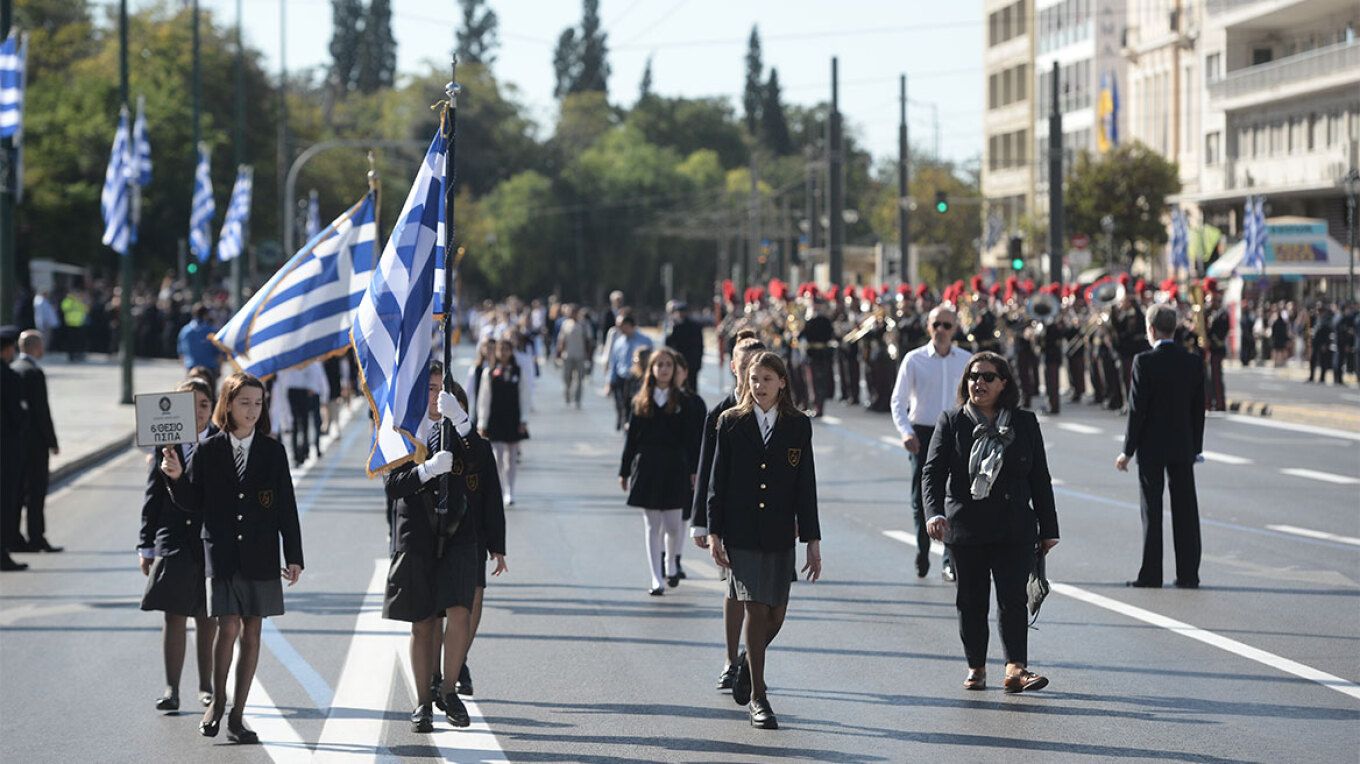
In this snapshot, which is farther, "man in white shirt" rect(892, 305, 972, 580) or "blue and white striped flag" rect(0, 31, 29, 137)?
"blue and white striped flag" rect(0, 31, 29, 137)

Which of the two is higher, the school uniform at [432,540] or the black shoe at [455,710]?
the school uniform at [432,540]

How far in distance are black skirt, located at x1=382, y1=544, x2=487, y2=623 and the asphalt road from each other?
1.95 ft

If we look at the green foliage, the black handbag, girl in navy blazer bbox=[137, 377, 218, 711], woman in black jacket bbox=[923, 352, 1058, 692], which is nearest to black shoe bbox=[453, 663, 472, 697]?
girl in navy blazer bbox=[137, 377, 218, 711]

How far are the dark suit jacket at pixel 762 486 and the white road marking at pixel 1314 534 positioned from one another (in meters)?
8.10

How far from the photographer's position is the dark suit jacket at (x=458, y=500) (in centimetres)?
858

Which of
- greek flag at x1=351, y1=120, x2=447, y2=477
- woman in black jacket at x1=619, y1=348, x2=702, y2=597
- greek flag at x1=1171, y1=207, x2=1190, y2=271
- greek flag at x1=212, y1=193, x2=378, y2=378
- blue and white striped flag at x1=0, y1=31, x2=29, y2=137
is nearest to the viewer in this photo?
greek flag at x1=351, y1=120, x2=447, y2=477

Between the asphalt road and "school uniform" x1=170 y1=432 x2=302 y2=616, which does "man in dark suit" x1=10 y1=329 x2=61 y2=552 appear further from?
"school uniform" x1=170 y1=432 x2=302 y2=616

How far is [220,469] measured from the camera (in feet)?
28.4

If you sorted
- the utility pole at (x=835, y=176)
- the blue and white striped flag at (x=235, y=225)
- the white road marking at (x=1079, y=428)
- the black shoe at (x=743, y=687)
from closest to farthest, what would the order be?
the black shoe at (x=743, y=687) < the white road marking at (x=1079, y=428) < the blue and white striped flag at (x=235, y=225) < the utility pole at (x=835, y=176)

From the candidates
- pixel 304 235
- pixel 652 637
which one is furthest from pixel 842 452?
pixel 304 235

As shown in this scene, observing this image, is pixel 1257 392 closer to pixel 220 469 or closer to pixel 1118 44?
pixel 220 469

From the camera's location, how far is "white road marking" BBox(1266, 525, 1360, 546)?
51.1ft

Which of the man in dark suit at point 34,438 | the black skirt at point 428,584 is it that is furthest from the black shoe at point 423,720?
the man in dark suit at point 34,438

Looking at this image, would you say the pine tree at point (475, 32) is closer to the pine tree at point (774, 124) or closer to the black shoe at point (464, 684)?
the pine tree at point (774, 124)
